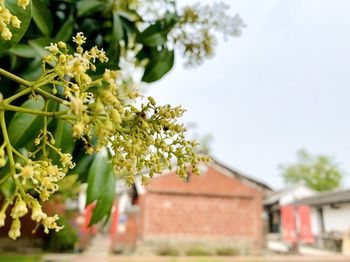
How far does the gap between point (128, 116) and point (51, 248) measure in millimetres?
18090

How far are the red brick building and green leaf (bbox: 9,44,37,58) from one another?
1773 cm

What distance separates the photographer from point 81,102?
1.93ft

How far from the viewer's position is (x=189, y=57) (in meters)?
1.90

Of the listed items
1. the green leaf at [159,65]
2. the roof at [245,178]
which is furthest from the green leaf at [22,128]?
the roof at [245,178]

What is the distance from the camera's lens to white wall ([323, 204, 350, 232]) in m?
27.6

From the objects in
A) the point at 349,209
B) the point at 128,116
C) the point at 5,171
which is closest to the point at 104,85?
the point at 128,116

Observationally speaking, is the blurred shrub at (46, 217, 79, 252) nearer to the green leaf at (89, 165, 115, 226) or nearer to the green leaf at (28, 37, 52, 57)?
the green leaf at (89, 165, 115, 226)

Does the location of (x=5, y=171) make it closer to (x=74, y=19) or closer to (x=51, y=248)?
(x=74, y=19)

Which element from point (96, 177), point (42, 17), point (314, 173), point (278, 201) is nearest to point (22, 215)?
point (96, 177)

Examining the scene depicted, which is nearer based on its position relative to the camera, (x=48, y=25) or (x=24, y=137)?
(x=24, y=137)

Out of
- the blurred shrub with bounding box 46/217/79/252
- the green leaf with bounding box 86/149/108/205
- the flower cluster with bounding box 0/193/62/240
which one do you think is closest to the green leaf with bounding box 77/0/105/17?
the green leaf with bounding box 86/149/108/205

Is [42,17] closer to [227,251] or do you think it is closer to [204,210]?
[204,210]

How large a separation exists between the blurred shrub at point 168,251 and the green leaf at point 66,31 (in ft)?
58.7

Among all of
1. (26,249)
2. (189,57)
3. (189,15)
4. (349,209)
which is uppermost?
(349,209)
